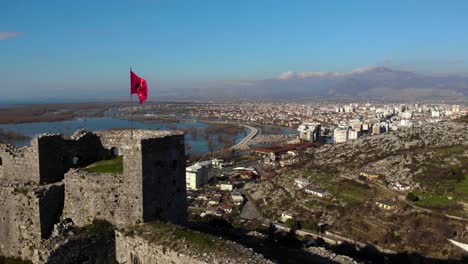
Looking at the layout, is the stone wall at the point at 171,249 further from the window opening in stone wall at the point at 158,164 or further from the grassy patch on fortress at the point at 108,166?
the grassy patch on fortress at the point at 108,166

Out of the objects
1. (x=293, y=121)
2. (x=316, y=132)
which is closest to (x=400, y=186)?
(x=316, y=132)

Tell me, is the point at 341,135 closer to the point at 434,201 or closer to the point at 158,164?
the point at 434,201

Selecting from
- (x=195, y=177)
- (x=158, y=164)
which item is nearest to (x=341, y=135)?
(x=195, y=177)

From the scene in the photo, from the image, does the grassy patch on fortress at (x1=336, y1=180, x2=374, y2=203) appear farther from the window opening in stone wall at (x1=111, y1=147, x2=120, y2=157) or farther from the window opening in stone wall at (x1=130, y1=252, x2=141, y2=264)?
the window opening in stone wall at (x1=130, y1=252, x2=141, y2=264)

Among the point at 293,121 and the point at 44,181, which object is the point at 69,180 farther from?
the point at 293,121

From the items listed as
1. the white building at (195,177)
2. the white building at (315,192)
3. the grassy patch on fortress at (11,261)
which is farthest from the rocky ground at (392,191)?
the grassy patch on fortress at (11,261)

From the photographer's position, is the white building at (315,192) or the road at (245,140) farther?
the road at (245,140)
